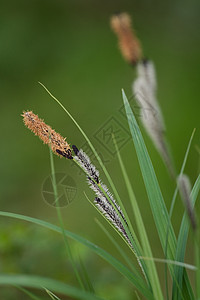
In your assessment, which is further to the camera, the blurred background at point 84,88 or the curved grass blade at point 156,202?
the blurred background at point 84,88

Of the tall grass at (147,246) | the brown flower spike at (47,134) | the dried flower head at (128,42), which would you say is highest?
the dried flower head at (128,42)

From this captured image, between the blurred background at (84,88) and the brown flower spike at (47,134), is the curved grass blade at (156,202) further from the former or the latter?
the blurred background at (84,88)

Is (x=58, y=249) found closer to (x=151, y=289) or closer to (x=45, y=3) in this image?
(x=151, y=289)

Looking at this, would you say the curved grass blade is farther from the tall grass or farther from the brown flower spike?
the brown flower spike

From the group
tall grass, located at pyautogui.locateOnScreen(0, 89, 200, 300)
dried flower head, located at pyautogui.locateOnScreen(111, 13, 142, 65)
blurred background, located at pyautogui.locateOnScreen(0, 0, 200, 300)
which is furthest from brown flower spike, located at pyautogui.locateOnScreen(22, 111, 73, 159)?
blurred background, located at pyautogui.locateOnScreen(0, 0, 200, 300)

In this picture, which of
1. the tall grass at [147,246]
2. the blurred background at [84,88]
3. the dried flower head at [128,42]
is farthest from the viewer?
the blurred background at [84,88]

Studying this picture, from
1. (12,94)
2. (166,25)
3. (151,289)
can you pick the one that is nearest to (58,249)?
(151,289)

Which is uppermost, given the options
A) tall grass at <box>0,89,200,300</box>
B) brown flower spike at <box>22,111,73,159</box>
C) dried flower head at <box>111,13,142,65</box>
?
dried flower head at <box>111,13,142,65</box>

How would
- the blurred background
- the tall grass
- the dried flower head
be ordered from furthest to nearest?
the blurred background
the dried flower head
the tall grass

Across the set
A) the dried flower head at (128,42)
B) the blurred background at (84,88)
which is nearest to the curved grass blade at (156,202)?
the dried flower head at (128,42)
